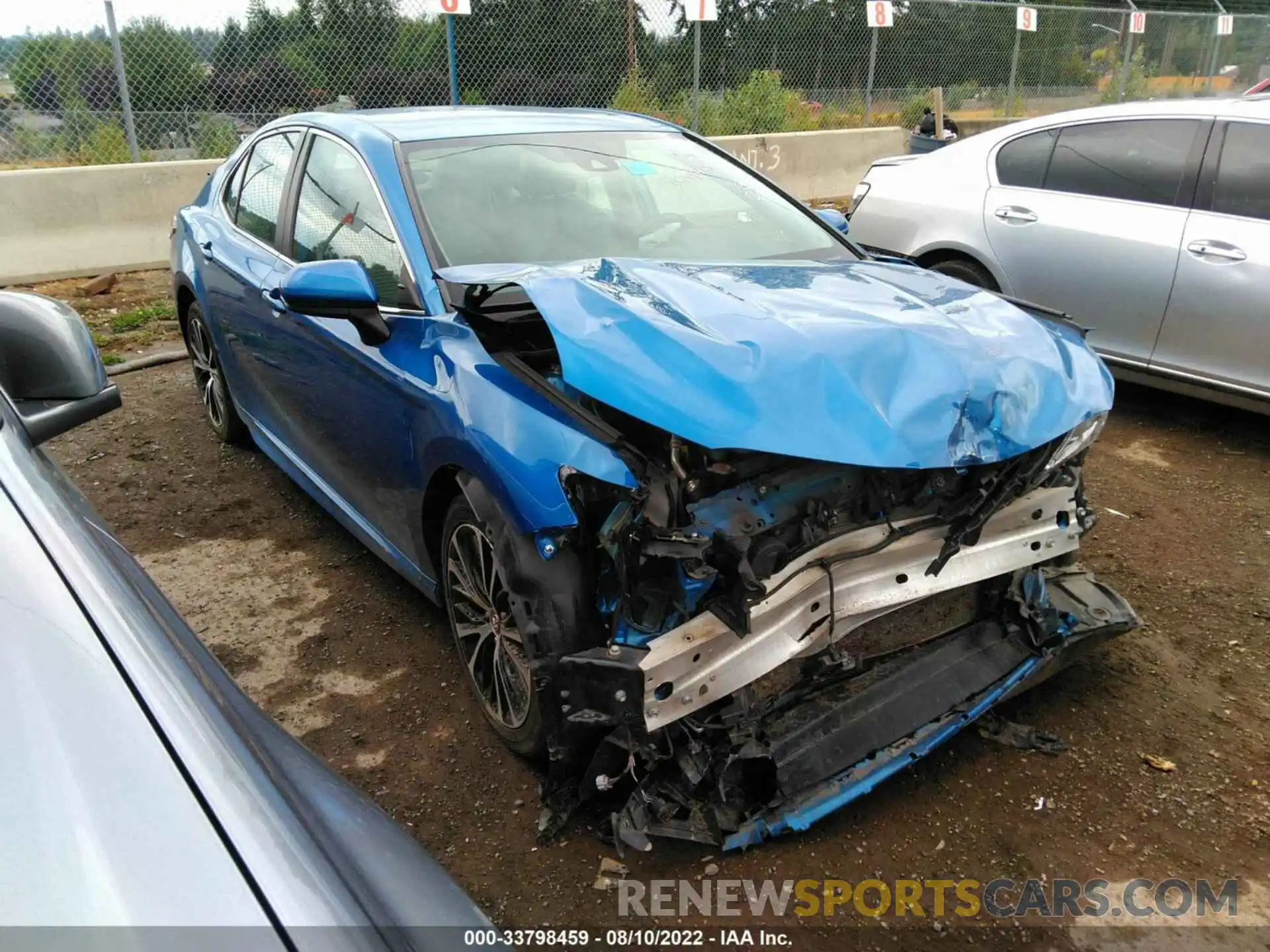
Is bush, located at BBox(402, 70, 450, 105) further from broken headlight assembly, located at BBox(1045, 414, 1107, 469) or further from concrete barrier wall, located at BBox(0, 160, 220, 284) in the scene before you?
broken headlight assembly, located at BBox(1045, 414, 1107, 469)

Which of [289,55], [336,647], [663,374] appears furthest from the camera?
[289,55]

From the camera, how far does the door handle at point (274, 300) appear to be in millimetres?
3381

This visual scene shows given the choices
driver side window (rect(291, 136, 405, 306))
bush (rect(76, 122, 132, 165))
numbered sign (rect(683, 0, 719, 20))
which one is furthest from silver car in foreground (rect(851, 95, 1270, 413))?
bush (rect(76, 122, 132, 165))

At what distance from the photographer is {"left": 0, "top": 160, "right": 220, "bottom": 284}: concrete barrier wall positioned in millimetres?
7395

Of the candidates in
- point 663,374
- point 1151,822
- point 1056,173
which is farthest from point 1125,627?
point 1056,173

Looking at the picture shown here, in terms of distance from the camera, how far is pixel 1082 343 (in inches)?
118

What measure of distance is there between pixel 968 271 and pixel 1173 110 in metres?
1.29

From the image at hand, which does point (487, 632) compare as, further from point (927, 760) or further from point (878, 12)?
point (878, 12)

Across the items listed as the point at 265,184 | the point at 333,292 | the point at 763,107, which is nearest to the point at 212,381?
the point at 265,184

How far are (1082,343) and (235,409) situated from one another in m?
3.86

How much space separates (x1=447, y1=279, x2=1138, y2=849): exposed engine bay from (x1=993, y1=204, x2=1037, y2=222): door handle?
3.00 meters

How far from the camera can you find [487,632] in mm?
2777

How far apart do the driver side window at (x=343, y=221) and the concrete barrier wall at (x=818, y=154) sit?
7747 millimetres

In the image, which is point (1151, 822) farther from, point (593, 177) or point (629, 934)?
point (593, 177)
